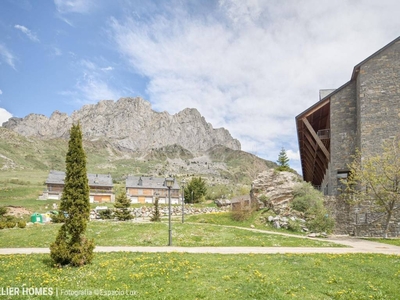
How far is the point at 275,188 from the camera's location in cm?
3158

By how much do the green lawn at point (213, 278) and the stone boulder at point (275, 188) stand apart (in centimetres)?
1818

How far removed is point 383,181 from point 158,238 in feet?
62.0

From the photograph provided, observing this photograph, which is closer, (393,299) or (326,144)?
(393,299)

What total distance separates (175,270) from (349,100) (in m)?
27.7

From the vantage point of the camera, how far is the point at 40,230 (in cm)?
2189

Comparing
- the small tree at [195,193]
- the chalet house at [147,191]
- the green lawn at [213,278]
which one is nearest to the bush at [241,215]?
the green lawn at [213,278]

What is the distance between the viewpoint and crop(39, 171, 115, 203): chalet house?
66.8 metres

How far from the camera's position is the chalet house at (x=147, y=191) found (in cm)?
7631

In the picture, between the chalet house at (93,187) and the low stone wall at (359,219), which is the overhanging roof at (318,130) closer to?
the low stone wall at (359,219)

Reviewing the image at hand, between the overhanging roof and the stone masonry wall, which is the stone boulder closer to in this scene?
the stone masonry wall

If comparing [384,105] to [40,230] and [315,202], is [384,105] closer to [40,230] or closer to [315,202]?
[315,202]

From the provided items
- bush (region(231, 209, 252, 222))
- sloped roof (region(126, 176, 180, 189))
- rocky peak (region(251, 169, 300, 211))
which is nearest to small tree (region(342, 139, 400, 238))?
rocky peak (region(251, 169, 300, 211))

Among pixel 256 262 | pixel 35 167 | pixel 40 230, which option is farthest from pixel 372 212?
pixel 35 167

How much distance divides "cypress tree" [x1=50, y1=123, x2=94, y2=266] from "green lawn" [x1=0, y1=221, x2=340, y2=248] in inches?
281
